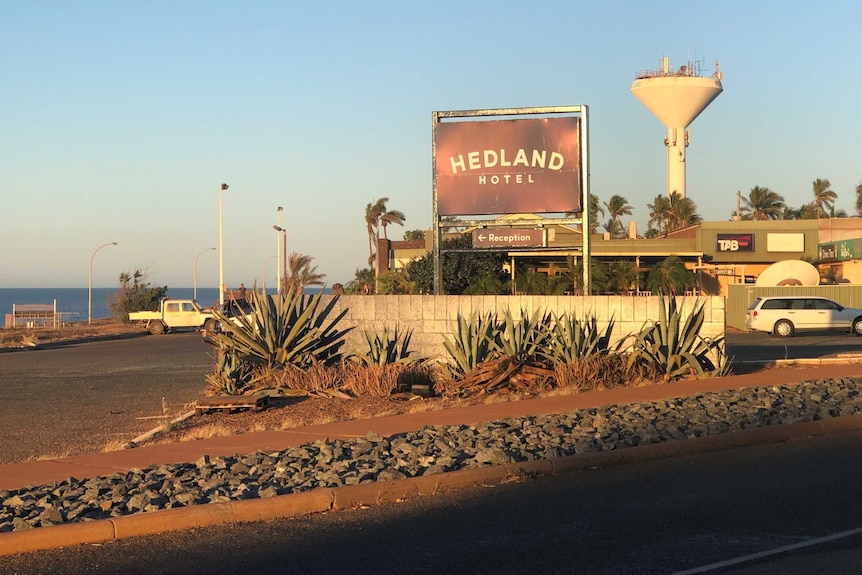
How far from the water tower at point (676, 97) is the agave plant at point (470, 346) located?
232 ft

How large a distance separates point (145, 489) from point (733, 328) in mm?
39844

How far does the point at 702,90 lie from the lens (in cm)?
8431

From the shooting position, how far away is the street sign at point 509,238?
20.6 m

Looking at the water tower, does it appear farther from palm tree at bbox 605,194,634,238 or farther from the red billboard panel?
the red billboard panel

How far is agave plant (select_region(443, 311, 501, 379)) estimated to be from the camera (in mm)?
17562

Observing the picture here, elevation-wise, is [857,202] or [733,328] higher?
[857,202]

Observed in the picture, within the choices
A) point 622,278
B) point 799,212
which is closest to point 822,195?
point 799,212

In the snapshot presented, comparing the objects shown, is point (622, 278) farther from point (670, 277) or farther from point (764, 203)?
point (764, 203)

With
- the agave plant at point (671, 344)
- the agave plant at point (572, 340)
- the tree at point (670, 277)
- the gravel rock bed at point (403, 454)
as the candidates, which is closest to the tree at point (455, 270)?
the tree at point (670, 277)

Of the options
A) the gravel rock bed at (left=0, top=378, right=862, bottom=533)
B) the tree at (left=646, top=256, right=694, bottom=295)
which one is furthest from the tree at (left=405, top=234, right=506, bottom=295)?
the gravel rock bed at (left=0, top=378, right=862, bottom=533)

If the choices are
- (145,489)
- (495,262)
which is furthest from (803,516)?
(495,262)

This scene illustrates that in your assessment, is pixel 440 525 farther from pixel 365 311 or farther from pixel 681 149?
pixel 681 149

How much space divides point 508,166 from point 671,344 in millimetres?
5127

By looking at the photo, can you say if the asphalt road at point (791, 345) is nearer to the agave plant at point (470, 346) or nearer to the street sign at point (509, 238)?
the street sign at point (509, 238)
